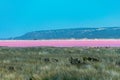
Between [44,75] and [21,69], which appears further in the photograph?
[21,69]

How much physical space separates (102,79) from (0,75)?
3.08m

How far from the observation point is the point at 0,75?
1310 centimetres

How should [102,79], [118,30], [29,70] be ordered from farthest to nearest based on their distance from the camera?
1. [118,30]
2. [29,70]
3. [102,79]

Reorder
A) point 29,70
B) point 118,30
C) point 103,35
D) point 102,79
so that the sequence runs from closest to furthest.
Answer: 1. point 102,79
2. point 29,70
3. point 103,35
4. point 118,30

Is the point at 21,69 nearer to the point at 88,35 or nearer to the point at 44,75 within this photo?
the point at 44,75

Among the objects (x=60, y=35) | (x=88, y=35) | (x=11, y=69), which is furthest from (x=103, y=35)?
(x=11, y=69)

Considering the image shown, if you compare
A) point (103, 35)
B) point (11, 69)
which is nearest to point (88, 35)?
point (103, 35)

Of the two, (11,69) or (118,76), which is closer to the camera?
(118,76)

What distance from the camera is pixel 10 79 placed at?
40.2 ft

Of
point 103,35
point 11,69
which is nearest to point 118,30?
point 103,35

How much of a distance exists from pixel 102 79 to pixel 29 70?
392 cm

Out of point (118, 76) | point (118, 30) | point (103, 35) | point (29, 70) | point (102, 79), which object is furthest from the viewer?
point (118, 30)

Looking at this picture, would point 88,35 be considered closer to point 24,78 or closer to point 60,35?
point 60,35

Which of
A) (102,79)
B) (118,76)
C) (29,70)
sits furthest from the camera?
(29,70)
